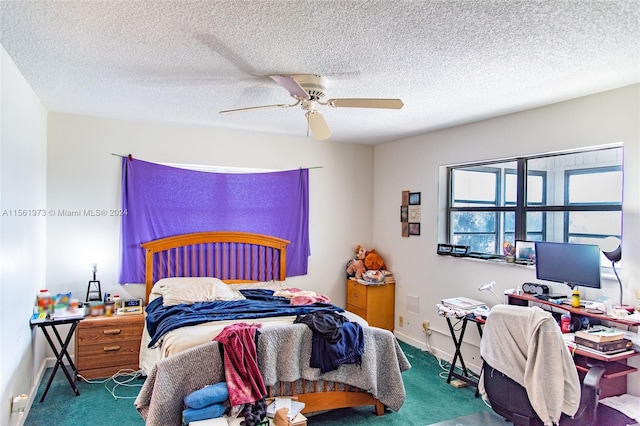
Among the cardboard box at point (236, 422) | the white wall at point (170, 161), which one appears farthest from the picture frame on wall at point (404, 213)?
the cardboard box at point (236, 422)

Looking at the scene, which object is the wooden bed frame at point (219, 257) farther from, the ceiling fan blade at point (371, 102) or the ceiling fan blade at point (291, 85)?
the ceiling fan blade at point (371, 102)

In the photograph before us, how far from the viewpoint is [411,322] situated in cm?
477

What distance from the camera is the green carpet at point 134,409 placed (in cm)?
293

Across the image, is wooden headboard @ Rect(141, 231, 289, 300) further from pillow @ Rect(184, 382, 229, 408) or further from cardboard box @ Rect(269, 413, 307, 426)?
cardboard box @ Rect(269, 413, 307, 426)

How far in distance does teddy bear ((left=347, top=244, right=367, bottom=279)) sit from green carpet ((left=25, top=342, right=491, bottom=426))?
170 centimetres

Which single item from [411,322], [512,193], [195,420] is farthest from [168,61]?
[411,322]

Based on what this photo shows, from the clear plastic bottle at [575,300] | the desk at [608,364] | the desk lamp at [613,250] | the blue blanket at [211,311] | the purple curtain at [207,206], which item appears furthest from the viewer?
the purple curtain at [207,206]

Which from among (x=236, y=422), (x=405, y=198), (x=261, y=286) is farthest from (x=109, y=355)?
(x=405, y=198)

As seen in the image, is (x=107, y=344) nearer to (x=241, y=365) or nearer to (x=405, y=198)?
(x=241, y=365)

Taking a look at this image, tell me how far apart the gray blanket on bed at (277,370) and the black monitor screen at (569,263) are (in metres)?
1.37

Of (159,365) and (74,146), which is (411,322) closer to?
(159,365)

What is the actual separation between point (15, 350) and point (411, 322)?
3.87 meters

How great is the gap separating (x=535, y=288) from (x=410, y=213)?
1.84 metres

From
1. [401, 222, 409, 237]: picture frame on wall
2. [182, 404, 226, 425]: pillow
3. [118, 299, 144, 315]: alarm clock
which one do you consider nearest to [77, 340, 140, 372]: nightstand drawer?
[118, 299, 144, 315]: alarm clock
